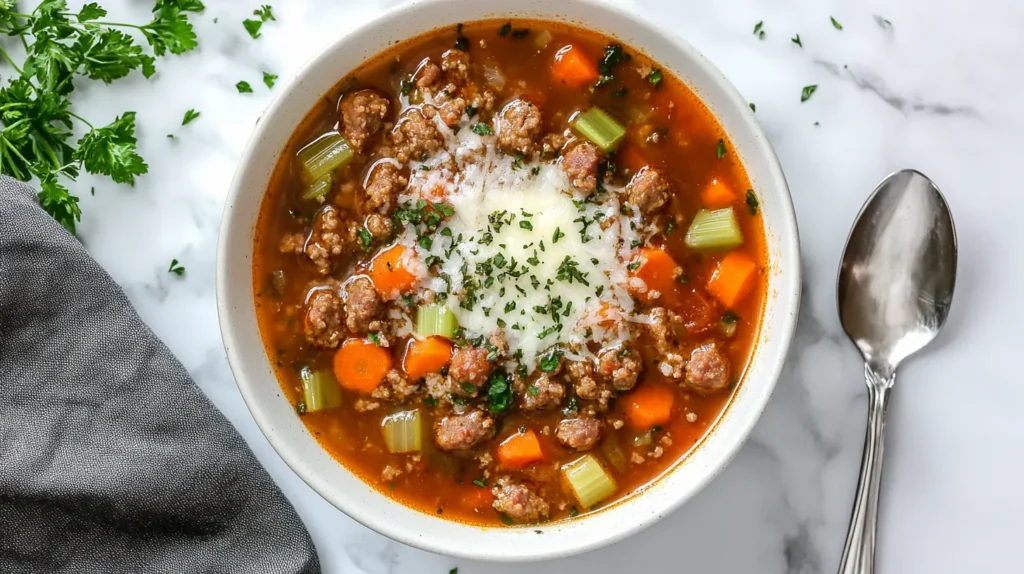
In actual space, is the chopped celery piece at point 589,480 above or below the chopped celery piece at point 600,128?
below

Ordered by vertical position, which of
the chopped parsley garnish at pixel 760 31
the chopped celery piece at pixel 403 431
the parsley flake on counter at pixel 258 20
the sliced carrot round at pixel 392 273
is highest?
the chopped parsley garnish at pixel 760 31

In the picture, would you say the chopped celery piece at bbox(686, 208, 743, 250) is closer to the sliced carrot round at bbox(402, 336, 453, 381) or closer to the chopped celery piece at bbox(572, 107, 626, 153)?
the chopped celery piece at bbox(572, 107, 626, 153)

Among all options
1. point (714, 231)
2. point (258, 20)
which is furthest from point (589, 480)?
point (258, 20)

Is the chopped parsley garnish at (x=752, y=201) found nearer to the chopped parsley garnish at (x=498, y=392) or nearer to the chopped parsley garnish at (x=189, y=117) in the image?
the chopped parsley garnish at (x=498, y=392)

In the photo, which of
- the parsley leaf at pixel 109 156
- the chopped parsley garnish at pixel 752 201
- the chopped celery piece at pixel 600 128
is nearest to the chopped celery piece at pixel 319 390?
the parsley leaf at pixel 109 156

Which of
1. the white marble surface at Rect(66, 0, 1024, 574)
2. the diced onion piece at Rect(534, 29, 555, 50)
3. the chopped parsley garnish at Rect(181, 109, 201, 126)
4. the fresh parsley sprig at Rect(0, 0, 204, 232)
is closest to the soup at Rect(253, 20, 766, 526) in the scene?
the diced onion piece at Rect(534, 29, 555, 50)

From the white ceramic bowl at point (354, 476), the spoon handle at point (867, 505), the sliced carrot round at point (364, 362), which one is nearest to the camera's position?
the white ceramic bowl at point (354, 476)
